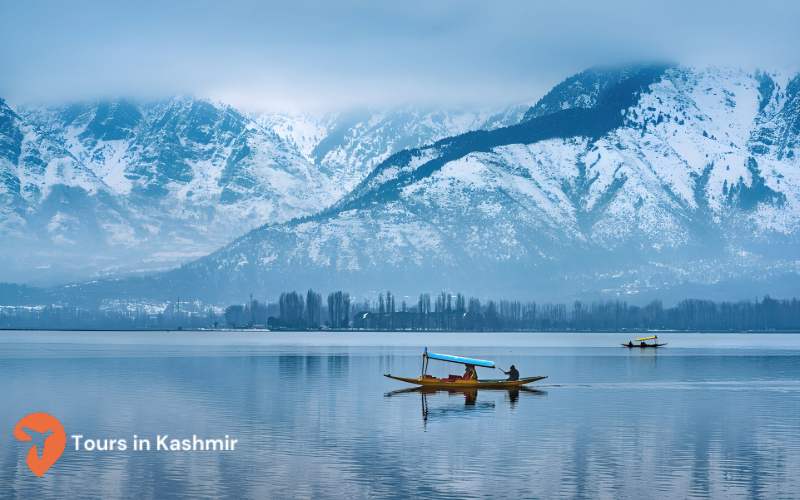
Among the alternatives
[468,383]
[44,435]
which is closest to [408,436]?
[44,435]

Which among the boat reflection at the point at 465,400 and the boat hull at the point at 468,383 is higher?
the boat hull at the point at 468,383

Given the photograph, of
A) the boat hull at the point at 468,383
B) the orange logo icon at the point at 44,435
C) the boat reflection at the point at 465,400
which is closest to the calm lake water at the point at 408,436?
the boat reflection at the point at 465,400

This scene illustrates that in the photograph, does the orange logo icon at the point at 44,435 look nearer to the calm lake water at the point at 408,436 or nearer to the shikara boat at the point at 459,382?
the calm lake water at the point at 408,436

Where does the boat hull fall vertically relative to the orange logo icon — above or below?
above

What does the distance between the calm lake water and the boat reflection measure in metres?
0.30

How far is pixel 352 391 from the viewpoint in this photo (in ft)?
336

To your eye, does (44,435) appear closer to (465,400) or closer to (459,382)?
(465,400)

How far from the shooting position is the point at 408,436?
6812 centimetres

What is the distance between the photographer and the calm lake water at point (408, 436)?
163 feet

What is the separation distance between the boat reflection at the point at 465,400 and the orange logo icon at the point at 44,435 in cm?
2876

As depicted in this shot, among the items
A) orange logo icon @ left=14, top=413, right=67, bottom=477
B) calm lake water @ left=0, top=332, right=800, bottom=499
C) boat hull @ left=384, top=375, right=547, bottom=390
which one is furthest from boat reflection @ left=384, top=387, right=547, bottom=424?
orange logo icon @ left=14, top=413, right=67, bottom=477

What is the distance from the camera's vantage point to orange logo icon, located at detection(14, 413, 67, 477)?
55.0 metres

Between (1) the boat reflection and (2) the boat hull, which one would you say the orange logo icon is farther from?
(2) the boat hull

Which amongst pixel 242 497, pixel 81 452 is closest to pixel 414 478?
pixel 242 497
